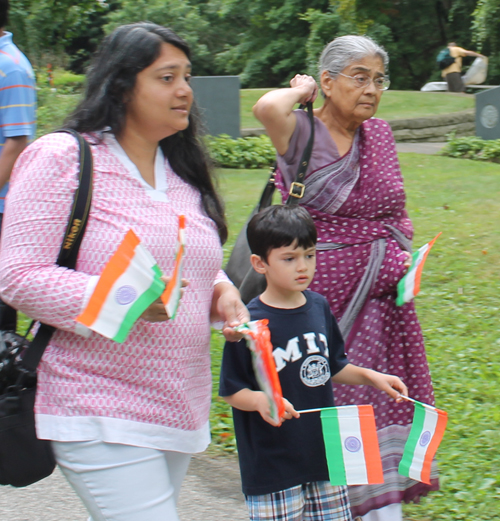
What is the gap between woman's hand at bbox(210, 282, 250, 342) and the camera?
209 cm

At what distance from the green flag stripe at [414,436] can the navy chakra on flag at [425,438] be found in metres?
0.01

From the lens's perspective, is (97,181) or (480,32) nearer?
(97,181)

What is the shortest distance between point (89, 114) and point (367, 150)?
1256 millimetres

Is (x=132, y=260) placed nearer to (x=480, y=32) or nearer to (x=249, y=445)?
(x=249, y=445)

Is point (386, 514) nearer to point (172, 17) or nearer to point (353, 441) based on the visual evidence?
point (353, 441)

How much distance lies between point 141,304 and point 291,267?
72cm

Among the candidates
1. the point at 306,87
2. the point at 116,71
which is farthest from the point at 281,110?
the point at 116,71

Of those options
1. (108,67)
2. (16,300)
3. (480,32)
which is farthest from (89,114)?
(480,32)

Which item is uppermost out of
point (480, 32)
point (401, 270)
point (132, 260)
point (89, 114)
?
point (89, 114)

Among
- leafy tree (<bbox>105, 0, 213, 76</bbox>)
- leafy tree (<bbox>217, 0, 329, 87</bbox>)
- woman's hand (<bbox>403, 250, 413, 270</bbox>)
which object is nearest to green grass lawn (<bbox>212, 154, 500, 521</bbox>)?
woman's hand (<bbox>403, 250, 413, 270</bbox>)

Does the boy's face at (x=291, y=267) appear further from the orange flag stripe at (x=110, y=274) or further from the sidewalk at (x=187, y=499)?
the sidewalk at (x=187, y=499)

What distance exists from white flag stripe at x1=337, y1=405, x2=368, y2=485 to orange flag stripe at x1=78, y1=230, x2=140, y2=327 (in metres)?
0.79

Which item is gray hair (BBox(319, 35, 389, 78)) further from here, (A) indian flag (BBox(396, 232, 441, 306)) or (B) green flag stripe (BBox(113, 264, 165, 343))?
(B) green flag stripe (BBox(113, 264, 165, 343))

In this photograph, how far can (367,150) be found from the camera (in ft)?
9.68
